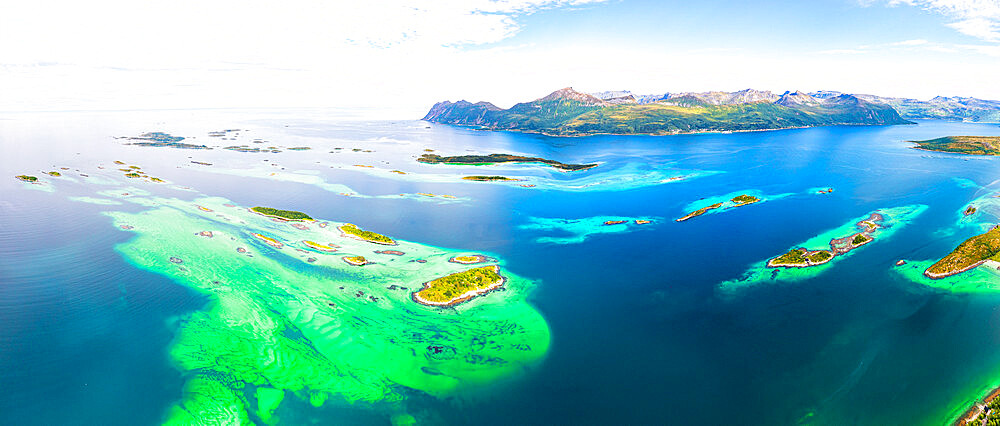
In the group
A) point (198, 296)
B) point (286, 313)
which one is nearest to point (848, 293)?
point (286, 313)

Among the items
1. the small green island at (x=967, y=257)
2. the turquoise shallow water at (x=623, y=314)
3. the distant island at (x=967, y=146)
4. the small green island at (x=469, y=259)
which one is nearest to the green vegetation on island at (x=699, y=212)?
the turquoise shallow water at (x=623, y=314)

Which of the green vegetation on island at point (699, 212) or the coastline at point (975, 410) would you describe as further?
the green vegetation on island at point (699, 212)

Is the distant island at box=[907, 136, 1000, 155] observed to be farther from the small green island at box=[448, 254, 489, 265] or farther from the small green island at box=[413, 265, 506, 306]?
the small green island at box=[413, 265, 506, 306]

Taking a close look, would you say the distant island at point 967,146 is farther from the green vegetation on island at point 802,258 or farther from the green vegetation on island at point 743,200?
the green vegetation on island at point 802,258

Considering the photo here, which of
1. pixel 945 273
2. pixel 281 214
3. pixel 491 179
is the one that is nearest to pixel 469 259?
pixel 281 214

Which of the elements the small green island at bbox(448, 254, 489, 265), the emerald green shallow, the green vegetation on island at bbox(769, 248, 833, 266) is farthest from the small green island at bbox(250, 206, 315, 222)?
the green vegetation on island at bbox(769, 248, 833, 266)

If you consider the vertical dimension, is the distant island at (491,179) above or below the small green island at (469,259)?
above
